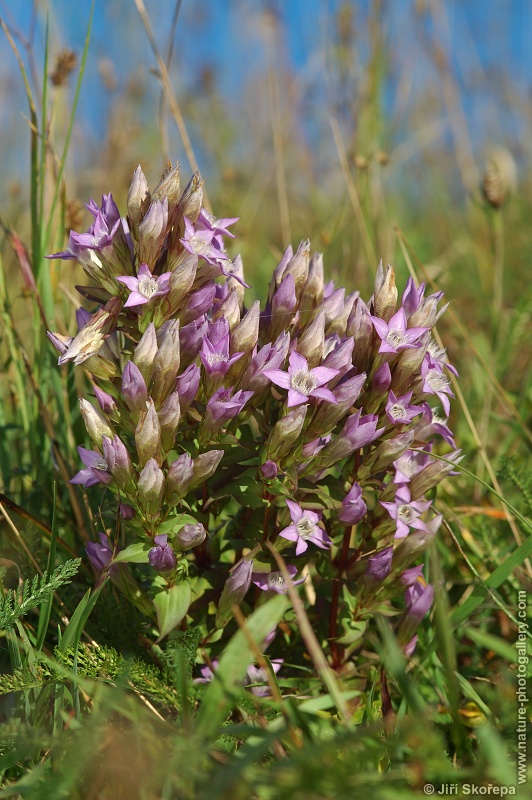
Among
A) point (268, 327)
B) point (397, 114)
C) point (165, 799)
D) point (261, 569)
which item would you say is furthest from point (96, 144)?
point (165, 799)

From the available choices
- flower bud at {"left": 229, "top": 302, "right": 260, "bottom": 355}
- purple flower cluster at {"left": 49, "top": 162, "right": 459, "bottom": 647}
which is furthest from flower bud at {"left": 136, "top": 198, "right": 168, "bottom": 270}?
flower bud at {"left": 229, "top": 302, "right": 260, "bottom": 355}

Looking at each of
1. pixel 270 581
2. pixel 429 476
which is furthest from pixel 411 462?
pixel 270 581

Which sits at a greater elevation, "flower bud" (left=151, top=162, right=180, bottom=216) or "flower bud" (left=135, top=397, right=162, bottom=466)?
"flower bud" (left=151, top=162, right=180, bottom=216)

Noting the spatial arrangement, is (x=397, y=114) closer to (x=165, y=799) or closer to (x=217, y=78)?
(x=217, y=78)

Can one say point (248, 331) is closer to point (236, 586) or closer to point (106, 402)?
point (106, 402)

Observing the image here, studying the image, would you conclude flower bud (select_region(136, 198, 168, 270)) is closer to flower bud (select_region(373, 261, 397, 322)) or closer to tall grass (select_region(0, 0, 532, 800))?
flower bud (select_region(373, 261, 397, 322))

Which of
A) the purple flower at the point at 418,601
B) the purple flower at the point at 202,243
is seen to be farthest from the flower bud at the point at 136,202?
the purple flower at the point at 418,601
